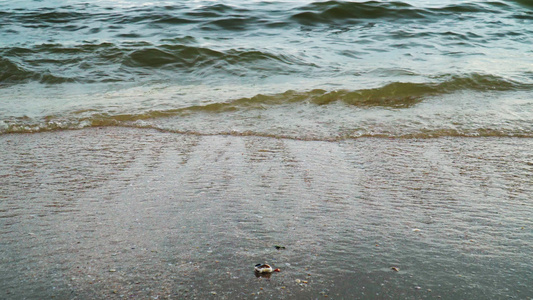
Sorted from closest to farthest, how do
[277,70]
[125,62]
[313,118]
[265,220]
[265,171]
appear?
1. [265,220]
2. [265,171]
3. [313,118]
4. [277,70]
5. [125,62]

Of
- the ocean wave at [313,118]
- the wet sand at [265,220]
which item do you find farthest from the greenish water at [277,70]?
the wet sand at [265,220]

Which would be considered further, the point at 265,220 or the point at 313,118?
the point at 313,118

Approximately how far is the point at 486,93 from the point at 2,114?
17.7 feet

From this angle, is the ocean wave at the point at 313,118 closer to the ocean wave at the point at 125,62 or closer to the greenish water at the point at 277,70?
the greenish water at the point at 277,70

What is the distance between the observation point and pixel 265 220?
2.21 metres

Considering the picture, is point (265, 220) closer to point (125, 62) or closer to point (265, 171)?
point (265, 171)

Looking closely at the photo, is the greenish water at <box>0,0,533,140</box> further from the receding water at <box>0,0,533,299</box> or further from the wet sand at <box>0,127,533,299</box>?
the wet sand at <box>0,127,533,299</box>

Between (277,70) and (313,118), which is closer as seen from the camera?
(313,118)

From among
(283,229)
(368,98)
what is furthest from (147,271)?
(368,98)

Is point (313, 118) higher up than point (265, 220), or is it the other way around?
point (265, 220)

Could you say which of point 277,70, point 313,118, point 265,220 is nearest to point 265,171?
point 265,220

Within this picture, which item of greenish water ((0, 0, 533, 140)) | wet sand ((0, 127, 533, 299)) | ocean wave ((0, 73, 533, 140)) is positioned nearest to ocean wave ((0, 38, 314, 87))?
greenish water ((0, 0, 533, 140))

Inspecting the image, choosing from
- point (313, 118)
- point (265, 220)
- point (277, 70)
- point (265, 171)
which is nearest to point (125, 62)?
point (277, 70)

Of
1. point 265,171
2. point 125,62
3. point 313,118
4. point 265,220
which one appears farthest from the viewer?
point 125,62
